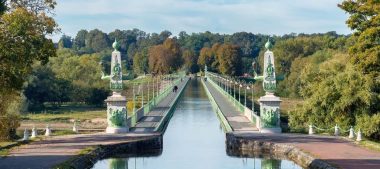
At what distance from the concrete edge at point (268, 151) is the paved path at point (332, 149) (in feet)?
1.31

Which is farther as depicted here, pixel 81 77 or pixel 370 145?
pixel 81 77

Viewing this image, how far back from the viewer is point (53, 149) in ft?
101

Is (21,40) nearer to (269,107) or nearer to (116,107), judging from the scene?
(116,107)

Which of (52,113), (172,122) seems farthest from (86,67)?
(172,122)

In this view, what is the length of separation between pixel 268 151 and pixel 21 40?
1266cm

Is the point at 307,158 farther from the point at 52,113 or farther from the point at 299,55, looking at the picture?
the point at 299,55

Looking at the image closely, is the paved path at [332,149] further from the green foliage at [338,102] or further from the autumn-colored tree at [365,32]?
the autumn-colored tree at [365,32]

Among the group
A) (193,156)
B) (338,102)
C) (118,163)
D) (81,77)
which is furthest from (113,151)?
(81,77)

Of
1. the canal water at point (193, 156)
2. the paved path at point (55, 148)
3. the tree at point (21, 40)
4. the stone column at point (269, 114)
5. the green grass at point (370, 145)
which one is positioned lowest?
the canal water at point (193, 156)

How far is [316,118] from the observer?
4753cm

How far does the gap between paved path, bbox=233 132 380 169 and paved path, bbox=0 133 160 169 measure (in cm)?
652

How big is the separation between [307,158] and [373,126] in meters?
15.4

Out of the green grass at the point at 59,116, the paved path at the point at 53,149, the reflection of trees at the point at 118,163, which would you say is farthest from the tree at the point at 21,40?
the green grass at the point at 59,116

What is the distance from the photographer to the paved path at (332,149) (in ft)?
85.3
